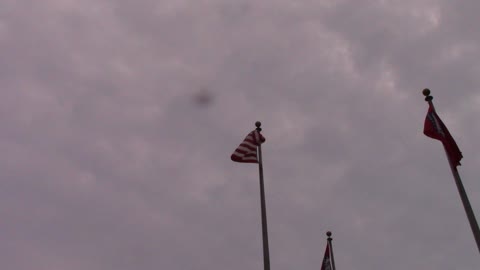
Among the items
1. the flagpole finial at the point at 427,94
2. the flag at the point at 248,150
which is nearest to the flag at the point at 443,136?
the flagpole finial at the point at 427,94

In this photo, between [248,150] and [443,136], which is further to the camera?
[248,150]

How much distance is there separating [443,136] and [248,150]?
24.6 feet

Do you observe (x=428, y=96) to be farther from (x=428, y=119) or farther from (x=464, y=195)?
(x=464, y=195)

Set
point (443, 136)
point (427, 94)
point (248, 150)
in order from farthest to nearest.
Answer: point (248, 150) → point (427, 94) → point (443, 136)

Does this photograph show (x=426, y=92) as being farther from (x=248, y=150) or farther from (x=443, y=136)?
(x=248, y=150)

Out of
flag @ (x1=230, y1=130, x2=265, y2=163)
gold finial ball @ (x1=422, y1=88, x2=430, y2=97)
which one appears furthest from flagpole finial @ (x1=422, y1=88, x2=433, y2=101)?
flag @ (x1=230, y1=130, x2=265, y2=163)

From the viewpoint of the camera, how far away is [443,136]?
16.9m

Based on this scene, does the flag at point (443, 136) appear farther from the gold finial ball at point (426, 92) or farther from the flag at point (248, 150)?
the flag at point (248, 150)

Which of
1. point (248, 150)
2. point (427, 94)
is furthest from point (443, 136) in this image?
point (248, 150)

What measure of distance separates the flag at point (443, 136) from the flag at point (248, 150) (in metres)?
6.75

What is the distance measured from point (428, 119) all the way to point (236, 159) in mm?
7379

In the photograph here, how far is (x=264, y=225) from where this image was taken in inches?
721

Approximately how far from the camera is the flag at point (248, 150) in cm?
2042

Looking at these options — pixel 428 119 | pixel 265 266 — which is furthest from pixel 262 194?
pixel 428 119
